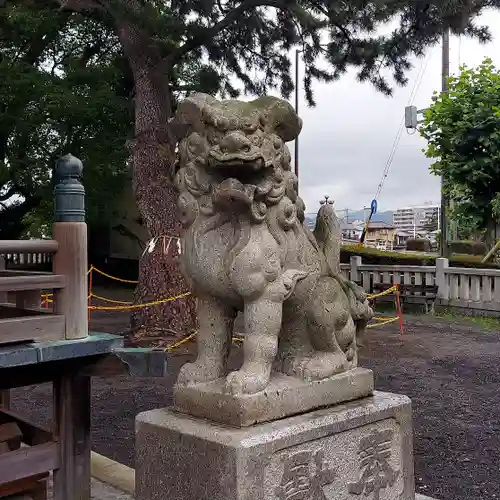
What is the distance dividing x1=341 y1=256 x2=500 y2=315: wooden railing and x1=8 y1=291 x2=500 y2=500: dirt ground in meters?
1.53

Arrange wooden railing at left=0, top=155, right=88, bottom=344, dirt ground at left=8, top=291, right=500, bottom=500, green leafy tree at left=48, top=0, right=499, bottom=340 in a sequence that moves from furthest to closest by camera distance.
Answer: green leafy tree at left=48, top=0, right=499, bottom=340 < dirt ground at left=8, top=291, right=500, bottom=500 < wooden railing at left=0, top=155, right=88, bottom=344

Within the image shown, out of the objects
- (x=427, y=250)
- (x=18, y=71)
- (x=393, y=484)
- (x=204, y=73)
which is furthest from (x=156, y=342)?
(x=427, y=250)

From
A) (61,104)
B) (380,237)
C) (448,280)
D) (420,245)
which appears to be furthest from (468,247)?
(61,104)

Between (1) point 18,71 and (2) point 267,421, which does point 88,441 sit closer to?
(2) point 267,421

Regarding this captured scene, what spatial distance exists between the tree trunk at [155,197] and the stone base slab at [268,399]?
5785mm

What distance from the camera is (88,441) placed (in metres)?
3.58

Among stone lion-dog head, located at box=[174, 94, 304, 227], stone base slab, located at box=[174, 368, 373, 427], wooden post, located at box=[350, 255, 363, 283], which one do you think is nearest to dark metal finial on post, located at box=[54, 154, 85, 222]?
stone lion-dog head, located at box=[174, 94, 304, 227]

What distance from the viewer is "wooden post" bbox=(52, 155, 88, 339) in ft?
9.84

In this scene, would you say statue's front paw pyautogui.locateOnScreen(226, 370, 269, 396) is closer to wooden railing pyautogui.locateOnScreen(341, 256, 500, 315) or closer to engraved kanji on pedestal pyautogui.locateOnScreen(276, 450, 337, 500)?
engraved kanji on pedestal pyautogui.locateOnScreen(276, 450, 337, 500)

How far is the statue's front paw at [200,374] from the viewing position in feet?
8.83

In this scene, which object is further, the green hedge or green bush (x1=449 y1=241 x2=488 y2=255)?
green bush (x1=449 y1=241 x2=488 y2=255)

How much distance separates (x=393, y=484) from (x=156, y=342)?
225 inches

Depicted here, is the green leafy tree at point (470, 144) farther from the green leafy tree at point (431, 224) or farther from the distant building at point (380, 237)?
the green leafy tree at point (431, 224)

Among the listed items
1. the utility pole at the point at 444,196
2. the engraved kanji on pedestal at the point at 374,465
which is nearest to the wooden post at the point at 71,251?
the engraved kanji on pedestal at the point at 374,465
